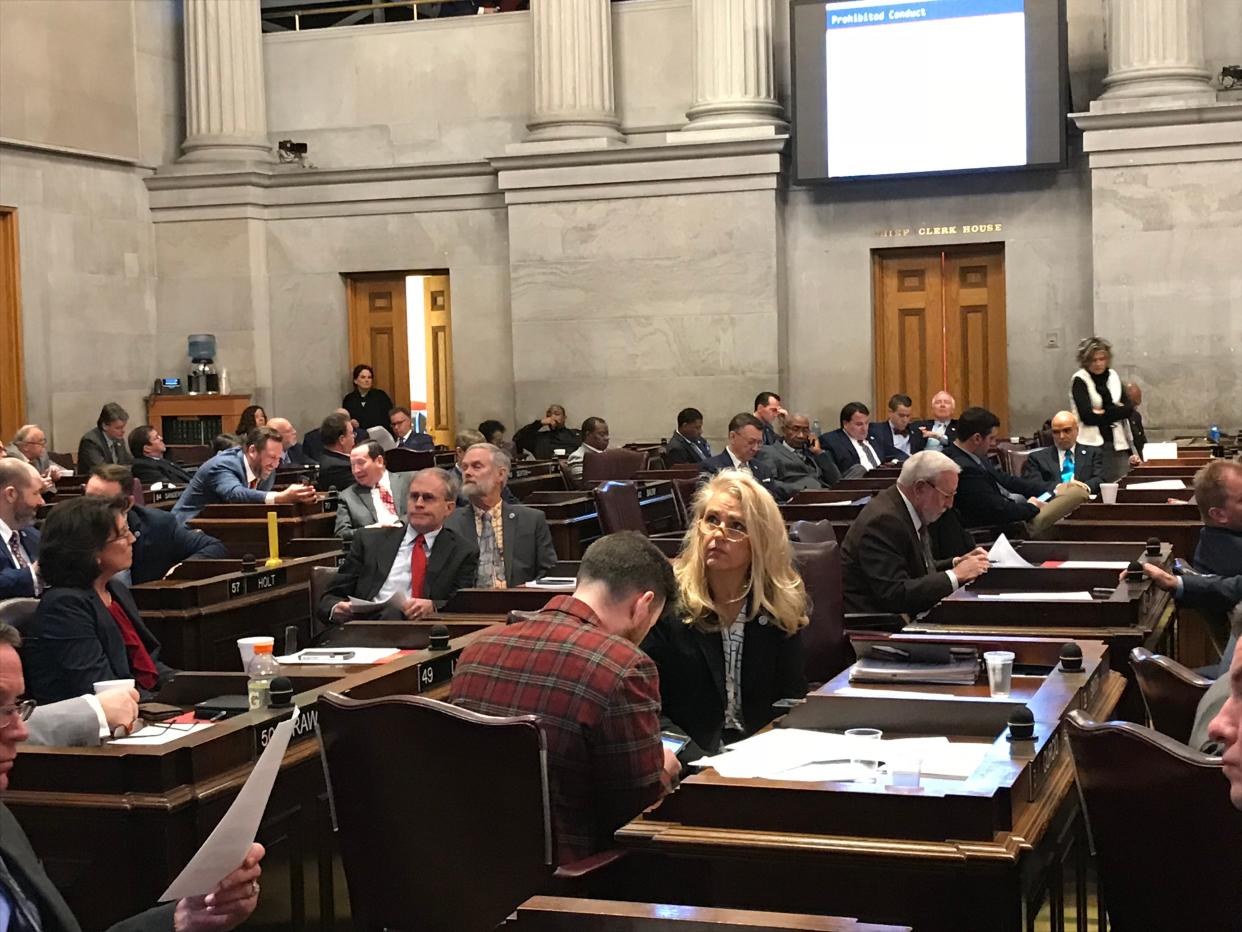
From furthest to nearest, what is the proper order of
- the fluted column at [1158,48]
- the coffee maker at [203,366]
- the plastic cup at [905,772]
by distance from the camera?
→ the coffee maker at [203,366], the fluted column at [1158,48], the plastic cup at [905,772]

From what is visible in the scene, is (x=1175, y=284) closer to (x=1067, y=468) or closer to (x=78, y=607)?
(x=1067, y=468)

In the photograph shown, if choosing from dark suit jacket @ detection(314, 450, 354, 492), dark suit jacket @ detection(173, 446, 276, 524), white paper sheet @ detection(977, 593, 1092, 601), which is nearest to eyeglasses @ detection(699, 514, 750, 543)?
white paper sheet @ detection(977, 593, 1092, 601)

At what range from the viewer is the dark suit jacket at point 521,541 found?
6480mm

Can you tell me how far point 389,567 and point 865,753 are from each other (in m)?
3.29

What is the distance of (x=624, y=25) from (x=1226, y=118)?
5580 mm

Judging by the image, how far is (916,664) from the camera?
12.8ft

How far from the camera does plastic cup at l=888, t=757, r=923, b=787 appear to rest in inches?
109

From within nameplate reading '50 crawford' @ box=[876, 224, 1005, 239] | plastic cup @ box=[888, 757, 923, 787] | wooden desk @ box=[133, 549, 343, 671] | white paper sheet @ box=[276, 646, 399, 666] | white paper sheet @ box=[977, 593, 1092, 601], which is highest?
nameplate reading '50 crawford' @ box=[876, 224, 1005, 239]

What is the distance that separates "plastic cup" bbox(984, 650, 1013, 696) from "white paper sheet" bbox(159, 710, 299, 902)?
1.76 metres

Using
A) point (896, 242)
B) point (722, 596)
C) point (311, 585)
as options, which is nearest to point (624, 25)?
point (896, 242)

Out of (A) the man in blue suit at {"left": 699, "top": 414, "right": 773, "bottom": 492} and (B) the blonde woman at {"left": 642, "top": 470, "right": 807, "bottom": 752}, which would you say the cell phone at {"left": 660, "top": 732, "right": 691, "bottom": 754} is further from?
(A) the man in blue suit at {"left": 699, "top": 414, "right": 773, "bottom": 492}

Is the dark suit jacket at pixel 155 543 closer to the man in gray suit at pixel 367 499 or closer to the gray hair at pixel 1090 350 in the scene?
the man in gray suit at pixel 367 499

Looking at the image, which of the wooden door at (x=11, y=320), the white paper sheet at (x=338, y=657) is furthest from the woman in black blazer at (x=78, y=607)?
the wooden door at (x=11, y=320)

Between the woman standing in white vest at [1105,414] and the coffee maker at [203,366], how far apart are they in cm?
883
